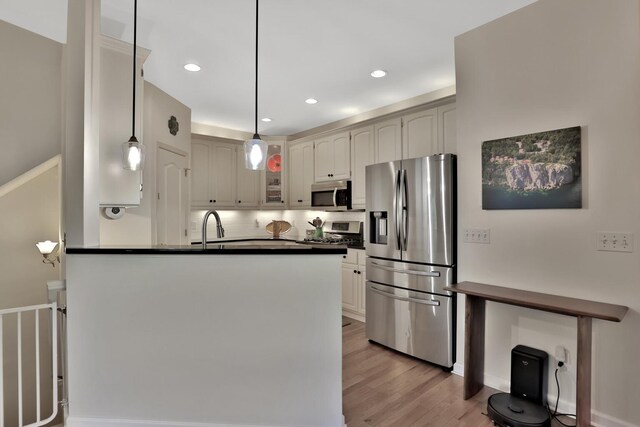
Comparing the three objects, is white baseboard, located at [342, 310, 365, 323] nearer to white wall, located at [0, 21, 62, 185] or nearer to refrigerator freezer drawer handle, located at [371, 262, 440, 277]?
refrigerator freezer drawer handle, located at [371, 262, 440, 277]

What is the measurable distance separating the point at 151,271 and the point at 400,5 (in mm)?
2303

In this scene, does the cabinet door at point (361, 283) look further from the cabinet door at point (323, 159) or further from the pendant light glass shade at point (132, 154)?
the pendant light glass shade at point (132, 154)

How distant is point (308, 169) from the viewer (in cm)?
511

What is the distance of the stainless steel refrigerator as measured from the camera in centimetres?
282

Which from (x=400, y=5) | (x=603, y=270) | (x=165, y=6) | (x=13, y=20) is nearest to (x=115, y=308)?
(x=165, y=6)

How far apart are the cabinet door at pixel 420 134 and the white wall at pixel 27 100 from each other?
3394 mm

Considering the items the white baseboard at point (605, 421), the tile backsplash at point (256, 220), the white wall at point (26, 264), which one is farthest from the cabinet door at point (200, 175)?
the white baseboard at point (605, 421)

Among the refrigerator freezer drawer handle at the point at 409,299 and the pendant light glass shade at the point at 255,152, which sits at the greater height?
the pendant light glass shade at the point at 255,152

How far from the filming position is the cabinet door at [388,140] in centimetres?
384

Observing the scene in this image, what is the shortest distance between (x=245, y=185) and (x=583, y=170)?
435 cm

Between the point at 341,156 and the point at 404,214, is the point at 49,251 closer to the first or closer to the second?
the point at 404,214

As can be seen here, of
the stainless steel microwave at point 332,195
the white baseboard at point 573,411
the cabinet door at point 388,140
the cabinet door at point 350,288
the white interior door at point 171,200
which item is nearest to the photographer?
the white baseboard at point 573,411

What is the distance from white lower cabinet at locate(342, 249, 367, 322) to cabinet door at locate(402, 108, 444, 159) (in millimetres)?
1342

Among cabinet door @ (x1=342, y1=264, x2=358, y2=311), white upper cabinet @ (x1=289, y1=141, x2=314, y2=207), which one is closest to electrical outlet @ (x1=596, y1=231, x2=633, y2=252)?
cabinet door @ (x1=342, y1=264, x2=358, y2=311)
